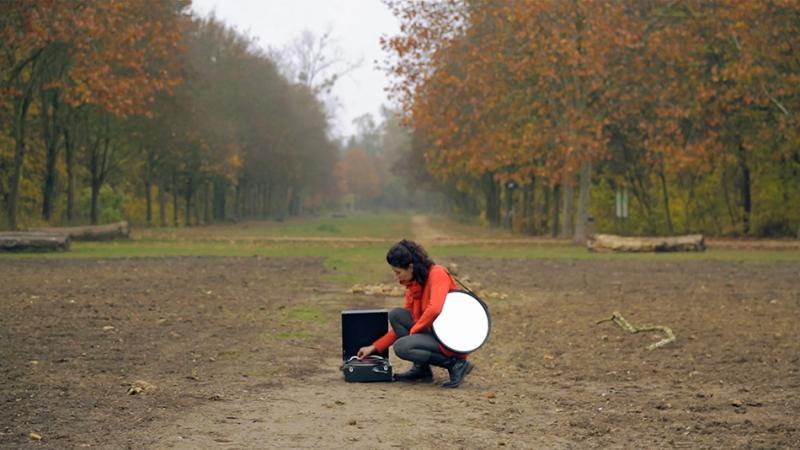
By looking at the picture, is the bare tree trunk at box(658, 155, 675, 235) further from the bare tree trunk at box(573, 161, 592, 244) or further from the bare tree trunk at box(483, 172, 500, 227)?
the bare tree trunk at box(483, 172, 500, 227)

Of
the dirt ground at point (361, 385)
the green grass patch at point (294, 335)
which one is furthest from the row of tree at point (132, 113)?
the green grass patch at point (294, 335)

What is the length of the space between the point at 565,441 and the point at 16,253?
29.9 m

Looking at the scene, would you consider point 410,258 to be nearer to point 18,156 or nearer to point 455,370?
point 455,370

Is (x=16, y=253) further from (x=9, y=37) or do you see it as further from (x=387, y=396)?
(x=387, y=396)

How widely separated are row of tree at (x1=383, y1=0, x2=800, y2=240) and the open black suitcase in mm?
32383

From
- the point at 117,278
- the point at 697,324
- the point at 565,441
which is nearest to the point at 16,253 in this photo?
the point at 117,278

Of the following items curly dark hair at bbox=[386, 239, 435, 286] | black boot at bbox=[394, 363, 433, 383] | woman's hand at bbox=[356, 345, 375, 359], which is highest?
curly dark hair at bbox=[386, 239, 435, 286]

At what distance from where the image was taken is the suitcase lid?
11.4m

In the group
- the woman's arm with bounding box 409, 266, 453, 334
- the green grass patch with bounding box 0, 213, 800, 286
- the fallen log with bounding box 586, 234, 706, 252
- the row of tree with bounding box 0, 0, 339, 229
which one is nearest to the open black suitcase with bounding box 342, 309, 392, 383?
the woman's arm with bounding box 409, 266, 453, 334

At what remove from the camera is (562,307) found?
65.2ft

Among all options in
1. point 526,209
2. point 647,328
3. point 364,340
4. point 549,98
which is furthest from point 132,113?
point 364,340

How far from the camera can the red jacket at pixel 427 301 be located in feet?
36.3

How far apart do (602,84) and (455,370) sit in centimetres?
3493

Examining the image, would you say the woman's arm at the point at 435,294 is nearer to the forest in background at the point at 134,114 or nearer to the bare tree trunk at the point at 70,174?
the forest in background at the point at 134,114
